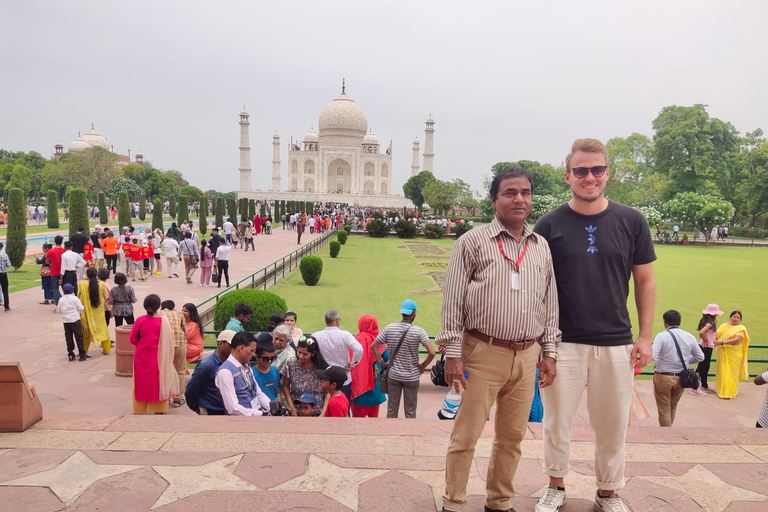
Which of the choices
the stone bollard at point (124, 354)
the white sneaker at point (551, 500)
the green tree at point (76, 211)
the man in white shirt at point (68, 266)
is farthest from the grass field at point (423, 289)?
the green tree at point (76, 211)

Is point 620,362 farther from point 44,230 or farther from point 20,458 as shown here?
point 44,230

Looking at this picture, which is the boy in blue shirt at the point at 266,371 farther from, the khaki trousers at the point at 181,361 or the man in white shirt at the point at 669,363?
the man in white shirt at the point at 669,363

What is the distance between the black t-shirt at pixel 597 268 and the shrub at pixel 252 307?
511 centimetres

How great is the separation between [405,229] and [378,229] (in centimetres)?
142

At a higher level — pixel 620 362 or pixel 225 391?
pixel 620 362

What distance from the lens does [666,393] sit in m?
4.47

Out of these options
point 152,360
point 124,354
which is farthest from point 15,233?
point 152,360

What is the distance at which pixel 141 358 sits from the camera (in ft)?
13.6

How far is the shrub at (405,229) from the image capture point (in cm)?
2789

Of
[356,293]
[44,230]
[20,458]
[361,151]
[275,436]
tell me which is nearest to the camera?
[20,458]

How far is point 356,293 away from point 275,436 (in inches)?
341

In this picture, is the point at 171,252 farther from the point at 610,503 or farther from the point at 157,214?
the point at 610,503

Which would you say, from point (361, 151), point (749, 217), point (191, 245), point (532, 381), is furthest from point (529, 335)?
point (361, 151)

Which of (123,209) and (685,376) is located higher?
(123,209)
